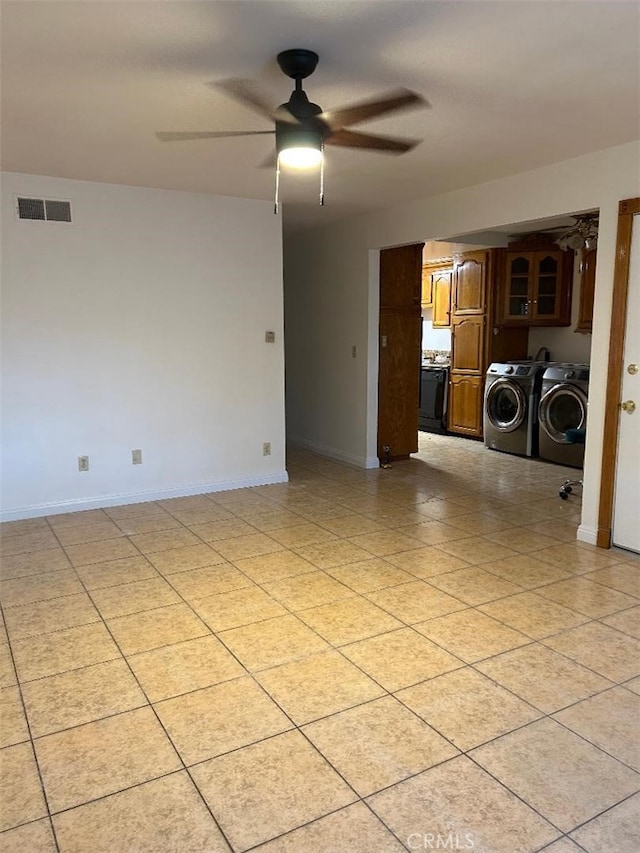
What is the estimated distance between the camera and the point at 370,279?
18.4ft

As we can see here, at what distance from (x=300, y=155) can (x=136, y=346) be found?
2640 mm

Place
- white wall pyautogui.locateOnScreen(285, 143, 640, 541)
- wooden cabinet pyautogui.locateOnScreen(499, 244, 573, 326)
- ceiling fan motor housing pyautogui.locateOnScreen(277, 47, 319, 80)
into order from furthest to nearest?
wooden cabinet pyautogui.locateOnScreen(499, 244, 573, 326), white wall pyautogui.locateOnScreen(285, 143, 640, 541), ceiling fan motor housing pyautogui.locateOnScreen(277, 47, 319, 80)

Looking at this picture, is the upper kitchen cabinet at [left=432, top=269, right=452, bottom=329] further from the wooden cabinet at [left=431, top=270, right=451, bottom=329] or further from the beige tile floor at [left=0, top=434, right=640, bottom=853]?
the beige tile floor at [left=0, top=434, right=640, bottom=853]

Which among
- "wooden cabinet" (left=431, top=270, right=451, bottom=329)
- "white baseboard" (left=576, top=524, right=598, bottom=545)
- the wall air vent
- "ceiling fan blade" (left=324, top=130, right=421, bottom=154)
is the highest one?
"ceiling fan blade" (left=324, top=130, right=421, bottom=154)

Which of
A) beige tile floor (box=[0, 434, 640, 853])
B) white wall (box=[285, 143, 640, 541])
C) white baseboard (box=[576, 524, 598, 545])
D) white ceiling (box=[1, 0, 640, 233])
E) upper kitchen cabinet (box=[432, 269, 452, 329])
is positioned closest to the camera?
beige tile floor (box=[0, 434, 640, 853])

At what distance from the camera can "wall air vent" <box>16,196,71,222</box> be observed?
13.4 ft

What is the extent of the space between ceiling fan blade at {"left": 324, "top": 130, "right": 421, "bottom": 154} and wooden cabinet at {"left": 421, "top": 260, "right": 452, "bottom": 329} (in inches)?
Answer: 165

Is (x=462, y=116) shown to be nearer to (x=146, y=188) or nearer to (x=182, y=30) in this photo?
(x=182, y=30)

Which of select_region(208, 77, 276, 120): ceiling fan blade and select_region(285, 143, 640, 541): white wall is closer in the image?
select_region(208, 77, 276, 120): ceiling fan blade

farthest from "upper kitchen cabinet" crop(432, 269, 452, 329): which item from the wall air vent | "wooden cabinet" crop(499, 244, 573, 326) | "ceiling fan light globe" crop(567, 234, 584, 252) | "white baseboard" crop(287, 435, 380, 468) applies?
the wall air vent

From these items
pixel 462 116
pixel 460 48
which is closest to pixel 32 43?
pixel 460 48

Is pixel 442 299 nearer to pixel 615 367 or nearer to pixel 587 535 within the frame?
pixel 615 367

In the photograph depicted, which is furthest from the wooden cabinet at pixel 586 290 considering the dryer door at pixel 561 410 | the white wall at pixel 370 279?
the white wall at pixel 370 279

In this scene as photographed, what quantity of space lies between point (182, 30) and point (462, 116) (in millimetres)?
1404
